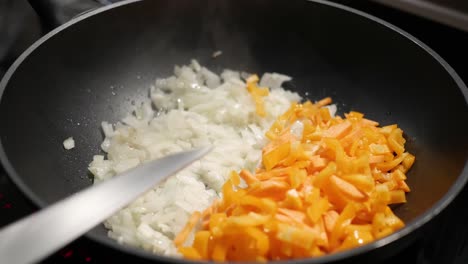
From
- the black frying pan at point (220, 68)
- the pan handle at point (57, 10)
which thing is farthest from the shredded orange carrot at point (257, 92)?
the pan handle at point (57, 10)

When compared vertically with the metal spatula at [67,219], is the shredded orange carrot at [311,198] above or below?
below

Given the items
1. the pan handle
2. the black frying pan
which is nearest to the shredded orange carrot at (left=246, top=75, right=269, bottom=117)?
the black frying pan

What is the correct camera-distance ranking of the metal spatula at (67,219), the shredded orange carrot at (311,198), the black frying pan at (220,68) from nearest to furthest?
1. the metal spatula at (67,219)
2. the shredded orange carrot at (311,198)
3. the black frying pan at (220,68)

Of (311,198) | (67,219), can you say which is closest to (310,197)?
(311,198)

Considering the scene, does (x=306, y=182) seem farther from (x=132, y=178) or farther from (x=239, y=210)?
(x=132, y=178)

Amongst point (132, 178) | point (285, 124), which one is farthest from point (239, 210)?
point (285, 124)

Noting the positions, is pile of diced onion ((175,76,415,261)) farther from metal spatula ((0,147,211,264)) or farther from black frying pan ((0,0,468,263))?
metal spatula ((0,147,211,264))

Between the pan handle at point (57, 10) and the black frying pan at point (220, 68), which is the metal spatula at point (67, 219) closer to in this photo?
the black frying pan at point (220, 68)

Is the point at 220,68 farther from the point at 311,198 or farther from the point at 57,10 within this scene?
the point at 311,198
